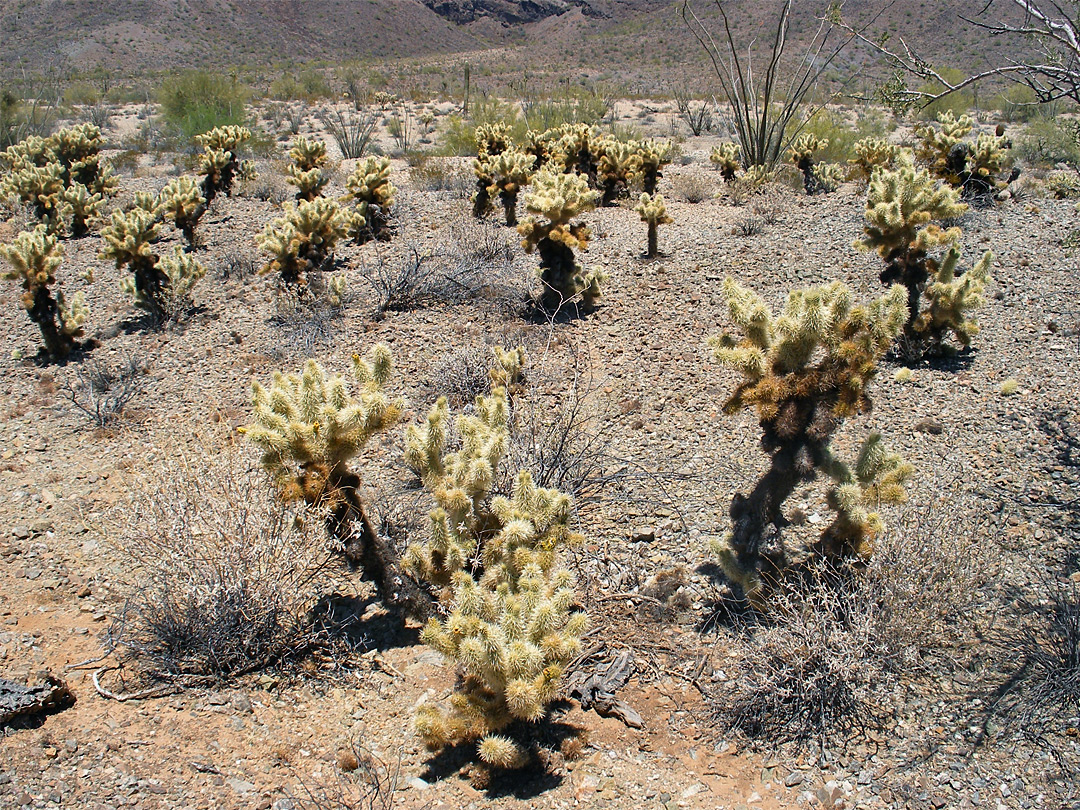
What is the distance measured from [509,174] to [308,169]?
482 cm

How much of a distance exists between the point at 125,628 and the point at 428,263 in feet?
21.2

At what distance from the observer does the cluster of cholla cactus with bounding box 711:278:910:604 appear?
3.82 metres

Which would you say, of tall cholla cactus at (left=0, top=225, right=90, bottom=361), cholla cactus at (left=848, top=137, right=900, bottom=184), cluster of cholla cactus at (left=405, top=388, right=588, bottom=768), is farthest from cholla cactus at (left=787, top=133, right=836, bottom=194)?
tall cholla cactus at (left=0, top=225, right=90, bottom=361)

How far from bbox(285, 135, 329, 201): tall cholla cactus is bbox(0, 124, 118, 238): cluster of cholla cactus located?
3727 millimetres

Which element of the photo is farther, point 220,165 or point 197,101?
point 197,101

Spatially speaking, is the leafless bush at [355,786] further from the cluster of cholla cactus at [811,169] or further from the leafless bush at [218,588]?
the cluster of cholla cactus at [811,169]

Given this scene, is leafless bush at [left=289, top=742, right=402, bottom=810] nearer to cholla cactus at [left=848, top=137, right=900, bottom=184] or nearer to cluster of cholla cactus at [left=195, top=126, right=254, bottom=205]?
cholla cactus at [left=848, top=137, right=900, bottom=184]

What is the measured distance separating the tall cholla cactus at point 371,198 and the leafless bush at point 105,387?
420cm

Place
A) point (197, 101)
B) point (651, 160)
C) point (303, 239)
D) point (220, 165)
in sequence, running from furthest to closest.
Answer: point (197, 101)
point (220, 165)
point (651, 160)
point (303, 239)

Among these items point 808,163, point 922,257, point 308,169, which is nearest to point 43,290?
point 308,169

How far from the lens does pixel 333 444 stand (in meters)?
3.91

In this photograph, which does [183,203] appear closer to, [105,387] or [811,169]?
[105,387]

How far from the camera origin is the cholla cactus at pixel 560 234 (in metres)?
7.82

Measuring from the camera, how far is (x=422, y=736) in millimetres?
3193
